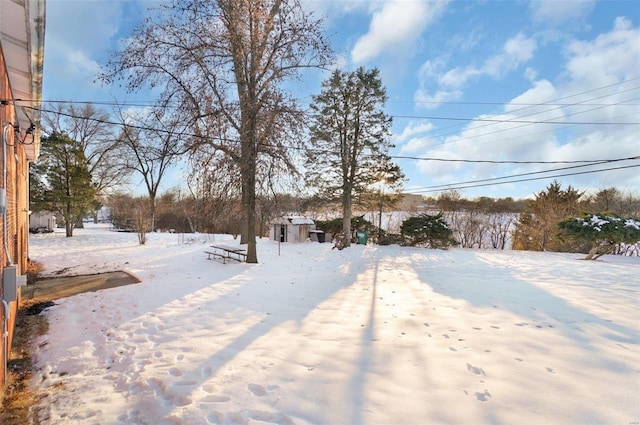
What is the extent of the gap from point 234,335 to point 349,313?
2122 mm

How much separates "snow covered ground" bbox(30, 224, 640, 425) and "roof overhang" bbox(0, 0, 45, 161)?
3953 millimetres

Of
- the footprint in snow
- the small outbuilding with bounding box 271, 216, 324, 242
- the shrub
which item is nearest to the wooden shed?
the small outbuilding with bounding box 271, 216, 324, 242

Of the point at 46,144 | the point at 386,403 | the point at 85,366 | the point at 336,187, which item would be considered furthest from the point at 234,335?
the point at 46,144

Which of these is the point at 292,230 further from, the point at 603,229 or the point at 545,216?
the point at 545,216

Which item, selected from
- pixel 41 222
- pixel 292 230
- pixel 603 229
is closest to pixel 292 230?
pixel 292 230

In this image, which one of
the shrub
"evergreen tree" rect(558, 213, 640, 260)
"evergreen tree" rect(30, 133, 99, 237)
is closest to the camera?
"evergreen tree" rect(558, 213, 640, 260)

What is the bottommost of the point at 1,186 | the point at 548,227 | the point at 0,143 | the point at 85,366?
the point at 85,366

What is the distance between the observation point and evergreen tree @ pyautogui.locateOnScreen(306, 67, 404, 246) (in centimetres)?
1614

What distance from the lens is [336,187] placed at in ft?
55.1

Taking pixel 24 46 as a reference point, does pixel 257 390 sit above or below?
below

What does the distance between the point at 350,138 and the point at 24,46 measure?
13.9m

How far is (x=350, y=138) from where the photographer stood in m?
16.5

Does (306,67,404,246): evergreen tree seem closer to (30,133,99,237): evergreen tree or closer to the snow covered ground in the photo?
the snow covered ground

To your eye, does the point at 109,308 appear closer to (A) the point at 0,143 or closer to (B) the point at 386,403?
(A) the point at 0,143
